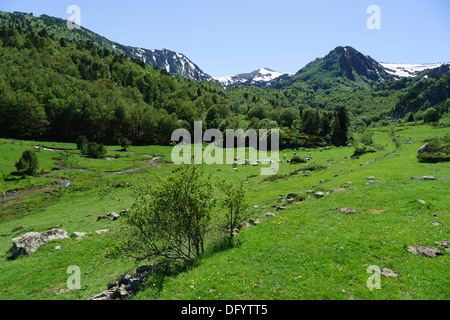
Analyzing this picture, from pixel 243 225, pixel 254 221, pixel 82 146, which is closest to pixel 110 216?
pixel 243 225

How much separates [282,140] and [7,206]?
92.8m

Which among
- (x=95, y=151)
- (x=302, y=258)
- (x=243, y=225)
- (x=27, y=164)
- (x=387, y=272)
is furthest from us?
(x=95, y=151)

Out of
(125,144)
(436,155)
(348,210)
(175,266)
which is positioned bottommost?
(175,266)

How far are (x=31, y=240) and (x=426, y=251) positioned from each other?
3494cm

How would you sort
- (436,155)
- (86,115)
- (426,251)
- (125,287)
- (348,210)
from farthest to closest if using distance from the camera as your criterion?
(86,115) < (436,155) < (348,210) < (125,287) < (426,251)

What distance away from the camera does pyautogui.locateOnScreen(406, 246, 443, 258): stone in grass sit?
41.4 ft

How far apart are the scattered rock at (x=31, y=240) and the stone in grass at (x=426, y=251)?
33.0 metres

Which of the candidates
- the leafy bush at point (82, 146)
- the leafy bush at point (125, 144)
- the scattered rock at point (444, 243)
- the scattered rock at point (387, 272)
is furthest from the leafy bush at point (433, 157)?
the leafy bush at point (125, 144)

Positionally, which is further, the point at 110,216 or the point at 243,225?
→ the point at 110,216

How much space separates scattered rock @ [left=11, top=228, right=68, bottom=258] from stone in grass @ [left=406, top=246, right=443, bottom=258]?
33.0m

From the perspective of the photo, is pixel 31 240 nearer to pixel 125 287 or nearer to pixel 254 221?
pixel 125 287

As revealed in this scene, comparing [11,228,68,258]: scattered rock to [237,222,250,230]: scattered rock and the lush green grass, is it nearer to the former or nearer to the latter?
the lush green grass

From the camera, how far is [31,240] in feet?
73.2

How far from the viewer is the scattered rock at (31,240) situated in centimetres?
2128
